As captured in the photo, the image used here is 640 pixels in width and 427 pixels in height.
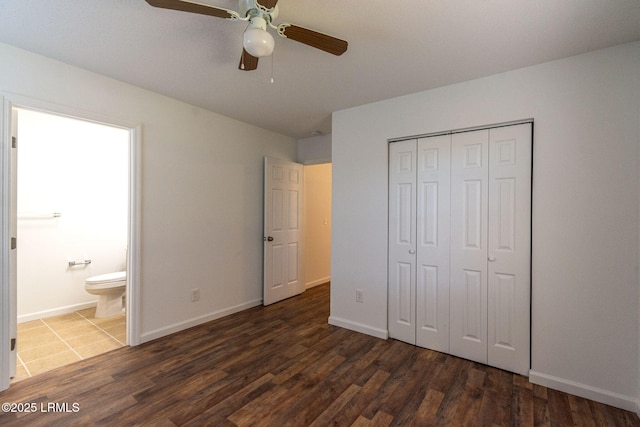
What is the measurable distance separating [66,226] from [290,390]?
11.4 feet

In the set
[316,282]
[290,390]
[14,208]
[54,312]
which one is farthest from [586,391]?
[54,312]

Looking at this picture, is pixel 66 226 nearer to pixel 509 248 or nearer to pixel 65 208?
pixel 65 208

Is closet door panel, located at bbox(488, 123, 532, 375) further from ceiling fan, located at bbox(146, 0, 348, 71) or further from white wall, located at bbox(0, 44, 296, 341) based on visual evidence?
white wall, located at bbox(0, 44, 296, 341)

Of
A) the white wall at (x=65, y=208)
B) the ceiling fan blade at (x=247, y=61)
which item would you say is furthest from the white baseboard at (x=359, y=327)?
the white wall at (x=65, y=208)

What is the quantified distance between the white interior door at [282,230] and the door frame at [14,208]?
59.8 inches

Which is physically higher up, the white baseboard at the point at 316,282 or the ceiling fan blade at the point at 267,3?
the ceiling fan blade at the point at 267,3

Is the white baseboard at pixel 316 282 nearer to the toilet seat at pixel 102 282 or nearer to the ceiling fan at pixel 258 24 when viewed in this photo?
the toilet seat at pixel 102 282

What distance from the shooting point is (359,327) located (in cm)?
305

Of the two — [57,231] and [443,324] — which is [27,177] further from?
[443,324]

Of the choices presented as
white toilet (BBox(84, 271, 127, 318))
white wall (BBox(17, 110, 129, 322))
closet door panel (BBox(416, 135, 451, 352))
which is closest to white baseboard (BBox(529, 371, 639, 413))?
closet door panel (BBox(416, 135, 451, 352))

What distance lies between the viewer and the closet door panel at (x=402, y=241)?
2.76 metres

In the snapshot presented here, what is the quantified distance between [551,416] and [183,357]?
8.93 feet

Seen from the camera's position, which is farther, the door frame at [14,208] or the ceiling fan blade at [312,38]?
the door frame at [14,208]

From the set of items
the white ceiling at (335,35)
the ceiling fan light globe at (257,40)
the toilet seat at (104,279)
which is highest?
the white ceiling at (335,35)
